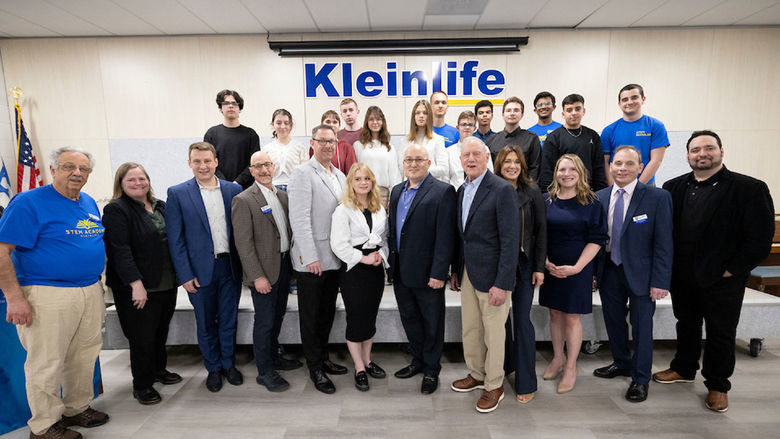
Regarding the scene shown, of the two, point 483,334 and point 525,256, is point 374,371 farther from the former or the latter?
point 525,256

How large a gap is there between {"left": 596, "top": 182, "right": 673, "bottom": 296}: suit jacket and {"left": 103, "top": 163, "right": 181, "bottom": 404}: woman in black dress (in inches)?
128

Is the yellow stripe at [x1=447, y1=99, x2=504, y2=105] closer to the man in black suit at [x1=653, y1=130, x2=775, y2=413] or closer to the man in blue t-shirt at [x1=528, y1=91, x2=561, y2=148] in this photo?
the man in blue t-shirt at [x1=528, y1=91, x2=561, y2=148]

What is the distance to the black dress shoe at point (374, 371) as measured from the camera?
114 inches

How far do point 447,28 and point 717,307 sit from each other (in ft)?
15.7

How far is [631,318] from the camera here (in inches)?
102

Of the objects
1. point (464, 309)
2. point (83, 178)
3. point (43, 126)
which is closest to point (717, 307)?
point (464, 309)

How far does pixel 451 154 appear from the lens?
133 inches

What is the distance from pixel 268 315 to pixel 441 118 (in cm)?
255

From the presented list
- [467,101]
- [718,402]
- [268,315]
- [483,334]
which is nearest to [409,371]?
[483,334]

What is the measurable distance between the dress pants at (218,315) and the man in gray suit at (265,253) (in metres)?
0.18

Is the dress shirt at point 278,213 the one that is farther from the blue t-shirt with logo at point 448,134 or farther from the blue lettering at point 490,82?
the blue lettering at point 490,82

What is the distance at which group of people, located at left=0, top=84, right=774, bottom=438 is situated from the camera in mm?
2180

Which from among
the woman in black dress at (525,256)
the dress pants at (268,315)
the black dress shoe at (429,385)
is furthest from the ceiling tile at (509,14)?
the black dress shoe at (429,385)

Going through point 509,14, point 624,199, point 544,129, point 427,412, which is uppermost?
point 509,14
